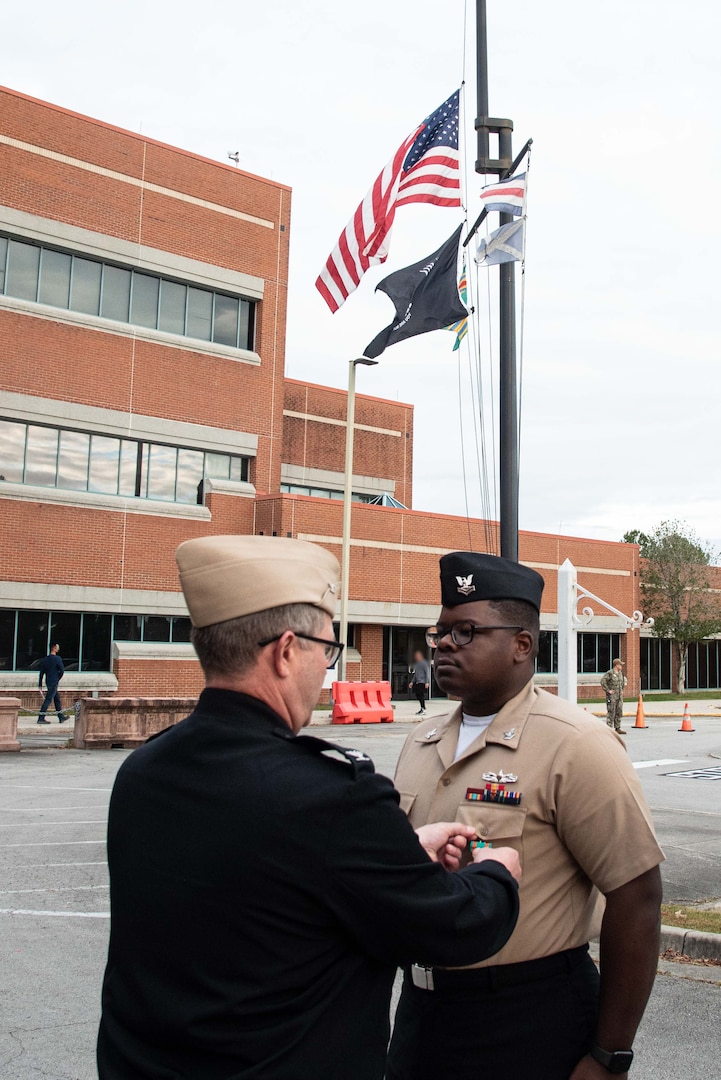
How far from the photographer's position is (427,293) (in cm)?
1175

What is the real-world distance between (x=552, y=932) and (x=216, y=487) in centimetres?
3119

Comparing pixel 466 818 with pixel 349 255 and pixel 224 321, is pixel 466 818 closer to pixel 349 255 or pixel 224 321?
pixel 349 255

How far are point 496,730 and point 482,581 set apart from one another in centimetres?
44

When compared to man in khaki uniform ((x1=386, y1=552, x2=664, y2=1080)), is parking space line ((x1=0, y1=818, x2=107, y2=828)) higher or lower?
lower

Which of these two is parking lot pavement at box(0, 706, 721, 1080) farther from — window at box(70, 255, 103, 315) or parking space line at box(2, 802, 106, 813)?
window at box(70, 255, 103, 315)

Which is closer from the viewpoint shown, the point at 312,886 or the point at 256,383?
the point at 312,886

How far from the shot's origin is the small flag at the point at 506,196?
795 cm

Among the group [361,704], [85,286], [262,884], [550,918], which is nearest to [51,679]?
[361,704]

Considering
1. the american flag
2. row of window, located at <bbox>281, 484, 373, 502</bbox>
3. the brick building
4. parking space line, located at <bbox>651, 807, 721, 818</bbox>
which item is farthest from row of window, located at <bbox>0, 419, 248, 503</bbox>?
parking space line, located at <bbox>651, 807, 721, 818</bbox>

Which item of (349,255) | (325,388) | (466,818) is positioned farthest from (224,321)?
(466,818)

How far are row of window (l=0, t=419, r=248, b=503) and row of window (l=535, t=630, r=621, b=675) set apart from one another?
15.6m

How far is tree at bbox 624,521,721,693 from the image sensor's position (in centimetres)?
5059

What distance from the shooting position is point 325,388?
43812mm

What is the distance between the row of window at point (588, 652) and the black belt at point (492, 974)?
40.3 m
